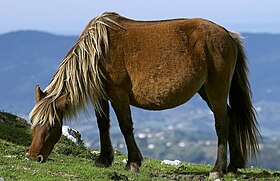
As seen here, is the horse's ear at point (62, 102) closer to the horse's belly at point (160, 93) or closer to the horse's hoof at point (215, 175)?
the horse's belly at point (160, 93)

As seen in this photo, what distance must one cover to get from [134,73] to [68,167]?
2.05 meters

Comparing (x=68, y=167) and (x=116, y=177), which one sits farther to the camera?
(x=68, y=167)

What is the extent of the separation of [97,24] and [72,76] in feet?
3.63

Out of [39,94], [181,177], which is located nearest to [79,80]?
[39,94]

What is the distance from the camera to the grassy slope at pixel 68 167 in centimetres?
1049

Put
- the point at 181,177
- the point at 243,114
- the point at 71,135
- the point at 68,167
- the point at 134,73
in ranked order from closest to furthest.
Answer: the point at 68,167 < the point at 134,73 < the point at 181,177 < the point at 243,114 < the point at 71,135

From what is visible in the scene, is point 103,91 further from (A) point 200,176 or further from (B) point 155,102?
(A) point 200,176

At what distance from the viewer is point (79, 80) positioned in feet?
37.9

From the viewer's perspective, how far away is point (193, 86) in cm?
1197

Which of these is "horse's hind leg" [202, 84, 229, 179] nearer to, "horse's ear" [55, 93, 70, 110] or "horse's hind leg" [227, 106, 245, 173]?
"horse's hind leg" [227, 106, 245, 173]

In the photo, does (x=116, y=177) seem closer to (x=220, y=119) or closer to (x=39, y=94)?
(x=39, y=94)

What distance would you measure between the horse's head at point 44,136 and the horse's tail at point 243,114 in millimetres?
3573

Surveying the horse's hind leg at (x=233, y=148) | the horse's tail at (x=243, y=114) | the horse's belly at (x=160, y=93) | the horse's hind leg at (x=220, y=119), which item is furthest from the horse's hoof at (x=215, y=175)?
the horse's belly at (x=160, y=93)

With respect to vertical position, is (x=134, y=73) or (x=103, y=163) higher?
(x=134, y=73)
